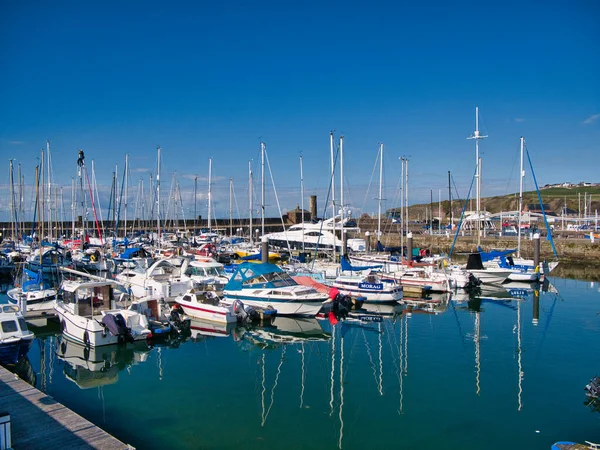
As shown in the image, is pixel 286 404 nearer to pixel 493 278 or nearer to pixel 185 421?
pixel 185 421

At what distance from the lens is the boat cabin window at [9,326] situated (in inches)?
701

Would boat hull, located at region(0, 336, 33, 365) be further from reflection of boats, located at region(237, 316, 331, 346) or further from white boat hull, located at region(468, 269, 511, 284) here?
white boat hull, located at region(468, 269, 511, 284)

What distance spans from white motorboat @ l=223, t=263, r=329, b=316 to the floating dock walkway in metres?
13.9

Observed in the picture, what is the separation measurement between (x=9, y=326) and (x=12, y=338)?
873 mm

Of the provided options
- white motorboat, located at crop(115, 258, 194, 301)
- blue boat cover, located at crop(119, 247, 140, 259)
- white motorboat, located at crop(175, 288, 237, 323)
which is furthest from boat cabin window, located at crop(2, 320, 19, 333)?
blue boat cover, located at crop(119, 247, 140, 259)

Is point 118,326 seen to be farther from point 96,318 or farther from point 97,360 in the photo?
point 96,318

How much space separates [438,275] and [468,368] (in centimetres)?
1902

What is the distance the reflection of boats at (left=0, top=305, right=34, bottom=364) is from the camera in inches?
673

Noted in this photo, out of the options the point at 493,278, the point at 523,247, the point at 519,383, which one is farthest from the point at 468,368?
the point at 523,247

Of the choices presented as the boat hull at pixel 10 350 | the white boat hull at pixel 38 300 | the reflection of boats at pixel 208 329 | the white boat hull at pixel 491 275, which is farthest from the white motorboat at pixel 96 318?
the white boat hull at pixel 491 275

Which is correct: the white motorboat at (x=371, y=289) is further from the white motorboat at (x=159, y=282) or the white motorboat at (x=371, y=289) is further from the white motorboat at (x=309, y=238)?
the white motorboat at (x=309, y=238)

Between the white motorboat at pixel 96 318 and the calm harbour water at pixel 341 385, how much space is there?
2.08 ft

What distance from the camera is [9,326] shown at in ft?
58.9

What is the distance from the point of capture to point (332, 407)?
14.5 m
